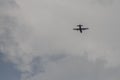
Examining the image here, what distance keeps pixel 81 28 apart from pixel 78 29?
2.90 m

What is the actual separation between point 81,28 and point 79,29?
211 centimetres

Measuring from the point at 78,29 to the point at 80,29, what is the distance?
2022 mm

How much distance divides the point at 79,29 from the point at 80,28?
1295 mm

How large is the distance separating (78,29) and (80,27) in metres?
2.77

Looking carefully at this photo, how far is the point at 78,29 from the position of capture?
87938 millimetres

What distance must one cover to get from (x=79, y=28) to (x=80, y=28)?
93 centimetres

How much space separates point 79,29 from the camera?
286 feet

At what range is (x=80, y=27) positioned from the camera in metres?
86.4

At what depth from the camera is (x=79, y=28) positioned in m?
87.0

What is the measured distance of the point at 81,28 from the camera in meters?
87.1

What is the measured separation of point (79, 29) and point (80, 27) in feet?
6.78
